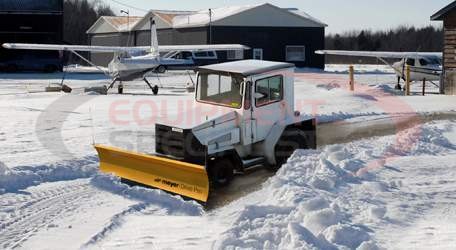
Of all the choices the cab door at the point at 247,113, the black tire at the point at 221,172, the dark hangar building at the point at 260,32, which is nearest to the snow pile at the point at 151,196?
the black tire at the point at 221,172

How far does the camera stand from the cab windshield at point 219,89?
11.8 m

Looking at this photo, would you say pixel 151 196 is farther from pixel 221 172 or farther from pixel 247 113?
pixel 247 113

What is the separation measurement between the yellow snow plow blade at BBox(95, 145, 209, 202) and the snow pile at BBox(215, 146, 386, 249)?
1195 millimetres

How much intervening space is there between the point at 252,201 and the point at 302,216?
1.76 m

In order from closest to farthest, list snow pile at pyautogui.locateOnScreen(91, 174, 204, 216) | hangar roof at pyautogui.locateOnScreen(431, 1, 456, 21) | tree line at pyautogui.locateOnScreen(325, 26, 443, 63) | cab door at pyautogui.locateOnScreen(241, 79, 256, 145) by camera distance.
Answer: snow pile at pyautogui.locateOnScreen(91, 174, 204, 216)
cab door at pyautogui.locateOnScreen(241, 79, 256, 145)
hangar roof at pyautogui.locateOnScreen(431, 1, 456, 21)
tree line at pyautogui.locateOnScreen(325, 26, 443, 63)

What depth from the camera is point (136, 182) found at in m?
11.3

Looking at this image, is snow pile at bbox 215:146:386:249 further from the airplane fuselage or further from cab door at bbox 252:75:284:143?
the airplane fuselage

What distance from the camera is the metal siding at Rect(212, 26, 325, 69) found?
55438mm

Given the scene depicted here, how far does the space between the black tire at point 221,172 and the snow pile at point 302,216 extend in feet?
2.50

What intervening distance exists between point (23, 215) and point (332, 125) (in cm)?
1180

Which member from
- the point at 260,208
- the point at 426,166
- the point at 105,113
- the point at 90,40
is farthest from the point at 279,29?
the point at 260,208

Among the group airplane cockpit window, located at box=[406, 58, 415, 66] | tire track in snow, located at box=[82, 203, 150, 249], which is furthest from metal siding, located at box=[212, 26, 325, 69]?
tire track in snow, located at box=[82, 203, 150, 249]

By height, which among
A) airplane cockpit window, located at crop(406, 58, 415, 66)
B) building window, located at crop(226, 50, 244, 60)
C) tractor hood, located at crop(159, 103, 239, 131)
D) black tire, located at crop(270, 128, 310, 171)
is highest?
building window, located at crop(226, 50, 244, 60)

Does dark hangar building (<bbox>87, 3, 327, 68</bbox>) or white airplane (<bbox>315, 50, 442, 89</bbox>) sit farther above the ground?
dark hangar building (<bbox>87, 3, 327, 68</bbox>)
